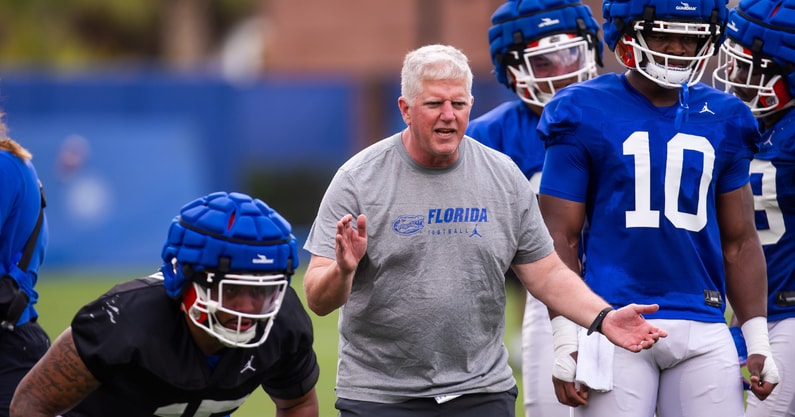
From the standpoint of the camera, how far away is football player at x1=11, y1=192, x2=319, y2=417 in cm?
383

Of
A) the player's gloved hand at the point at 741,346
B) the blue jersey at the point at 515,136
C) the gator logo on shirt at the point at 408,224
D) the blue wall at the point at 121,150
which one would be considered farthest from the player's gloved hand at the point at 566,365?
the blue wall at the point at 121,150

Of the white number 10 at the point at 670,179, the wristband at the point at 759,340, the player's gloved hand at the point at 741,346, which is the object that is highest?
the white number 10 at the point at 670,179

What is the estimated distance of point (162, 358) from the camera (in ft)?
12.8

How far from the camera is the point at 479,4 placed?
2306cm

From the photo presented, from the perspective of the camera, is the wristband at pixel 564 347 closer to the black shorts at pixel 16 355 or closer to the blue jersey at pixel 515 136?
the blue jersey at pixel 515 136

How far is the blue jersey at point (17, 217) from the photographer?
15.7 feet

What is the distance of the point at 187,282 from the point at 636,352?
1.44 m

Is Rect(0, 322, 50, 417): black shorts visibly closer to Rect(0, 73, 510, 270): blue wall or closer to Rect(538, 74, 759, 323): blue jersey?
Rect(538, 74, 759, 323): blue jersey

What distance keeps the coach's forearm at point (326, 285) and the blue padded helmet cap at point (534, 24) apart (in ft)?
6.53

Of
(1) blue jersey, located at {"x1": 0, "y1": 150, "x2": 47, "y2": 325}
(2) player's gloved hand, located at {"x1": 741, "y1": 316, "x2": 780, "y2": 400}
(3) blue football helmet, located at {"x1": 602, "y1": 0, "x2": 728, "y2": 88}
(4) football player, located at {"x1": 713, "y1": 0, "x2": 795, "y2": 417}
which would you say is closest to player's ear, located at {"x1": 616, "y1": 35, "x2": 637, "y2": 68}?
(3) blue football helmet, located at {"x1": 602, "y1": 0, "x2": 728, "y2": 88}

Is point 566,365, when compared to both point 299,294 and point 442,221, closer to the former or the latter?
point 442,221

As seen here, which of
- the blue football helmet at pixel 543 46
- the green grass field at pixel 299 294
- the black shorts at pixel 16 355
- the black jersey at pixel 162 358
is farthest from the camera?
the green grass field at pixel 299 294

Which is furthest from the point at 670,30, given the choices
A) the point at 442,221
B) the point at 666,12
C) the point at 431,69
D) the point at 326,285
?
the point at 326,285

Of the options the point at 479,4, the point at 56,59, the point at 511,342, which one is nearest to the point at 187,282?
Answer: the point at 511,342
